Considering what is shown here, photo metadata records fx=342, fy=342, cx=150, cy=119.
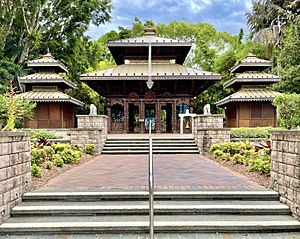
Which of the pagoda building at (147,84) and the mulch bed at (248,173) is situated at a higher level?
the pagoda building at (147,84)

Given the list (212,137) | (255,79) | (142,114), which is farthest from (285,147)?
(255,79)

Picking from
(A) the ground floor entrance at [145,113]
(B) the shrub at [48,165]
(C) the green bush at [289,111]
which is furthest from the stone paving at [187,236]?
(A) the ground floor entrance at [145,113]

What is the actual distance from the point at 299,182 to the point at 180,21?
128 ft

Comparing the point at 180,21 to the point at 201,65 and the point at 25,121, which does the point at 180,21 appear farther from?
the point at 25,121

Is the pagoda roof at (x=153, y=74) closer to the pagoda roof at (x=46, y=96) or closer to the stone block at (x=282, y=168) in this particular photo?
the pagoda roof at (x=46, y=96)

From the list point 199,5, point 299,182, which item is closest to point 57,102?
point 299,182

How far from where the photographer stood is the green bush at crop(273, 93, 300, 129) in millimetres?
6863

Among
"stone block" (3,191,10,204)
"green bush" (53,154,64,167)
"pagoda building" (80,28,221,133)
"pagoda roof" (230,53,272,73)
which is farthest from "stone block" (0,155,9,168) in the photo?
"pagoda roof" (230,53,272,73)

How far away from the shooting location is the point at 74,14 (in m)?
27.0

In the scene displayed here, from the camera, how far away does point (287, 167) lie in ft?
18.7

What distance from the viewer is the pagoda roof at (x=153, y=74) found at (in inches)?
726

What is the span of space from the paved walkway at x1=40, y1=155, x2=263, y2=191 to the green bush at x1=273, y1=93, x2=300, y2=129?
4.69 feet

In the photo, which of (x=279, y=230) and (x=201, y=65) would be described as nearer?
(x=279, y=230)

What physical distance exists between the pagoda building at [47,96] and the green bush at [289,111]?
49.0 feet
